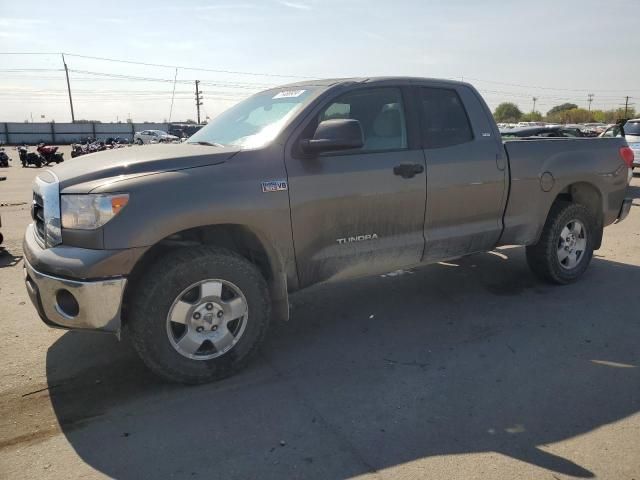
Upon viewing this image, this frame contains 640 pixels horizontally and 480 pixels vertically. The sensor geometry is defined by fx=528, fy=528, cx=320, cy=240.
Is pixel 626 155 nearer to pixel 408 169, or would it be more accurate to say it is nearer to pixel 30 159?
pixel 408 169

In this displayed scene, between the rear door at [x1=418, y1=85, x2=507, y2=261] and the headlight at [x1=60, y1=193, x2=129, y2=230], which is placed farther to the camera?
the rear door at [x1=418, y1=85, x2=507, y2=261]

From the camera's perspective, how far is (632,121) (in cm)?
1595

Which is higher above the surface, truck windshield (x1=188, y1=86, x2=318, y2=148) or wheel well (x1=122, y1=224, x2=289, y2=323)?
truck windshield (x1=188, y1=86, x2=318, y2=148)

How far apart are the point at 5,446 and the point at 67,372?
2.78 feet

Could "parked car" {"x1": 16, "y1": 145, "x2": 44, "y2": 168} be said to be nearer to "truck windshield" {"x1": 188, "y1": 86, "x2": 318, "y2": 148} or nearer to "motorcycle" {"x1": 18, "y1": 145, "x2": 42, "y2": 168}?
"motorcycle" {"x1": 18, "y1": 145, "x2": 42, "y2": 168}

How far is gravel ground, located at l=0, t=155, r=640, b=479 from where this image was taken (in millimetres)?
2689

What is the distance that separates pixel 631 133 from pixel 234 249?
15.8 metres

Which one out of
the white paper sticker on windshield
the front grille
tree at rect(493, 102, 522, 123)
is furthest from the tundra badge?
tree at rect(493, 102, 522, 123)

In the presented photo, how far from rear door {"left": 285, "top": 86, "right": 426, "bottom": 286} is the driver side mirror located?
153 millimetres

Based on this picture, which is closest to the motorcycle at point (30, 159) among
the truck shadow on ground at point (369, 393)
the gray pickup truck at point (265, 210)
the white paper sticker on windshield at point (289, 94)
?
the gray pickup truck at point (265, 210)

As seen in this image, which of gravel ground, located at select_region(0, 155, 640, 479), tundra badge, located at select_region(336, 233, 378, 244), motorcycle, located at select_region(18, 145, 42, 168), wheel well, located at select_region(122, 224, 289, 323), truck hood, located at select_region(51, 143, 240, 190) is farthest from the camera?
motorcycle, located at select_region(18, 145, 42, 168)

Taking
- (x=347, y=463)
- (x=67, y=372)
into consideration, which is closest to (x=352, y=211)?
(x=347, y=463)

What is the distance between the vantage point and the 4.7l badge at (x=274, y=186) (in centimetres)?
355

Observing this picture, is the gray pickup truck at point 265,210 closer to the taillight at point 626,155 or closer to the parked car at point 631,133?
the taillight at point 626,155
